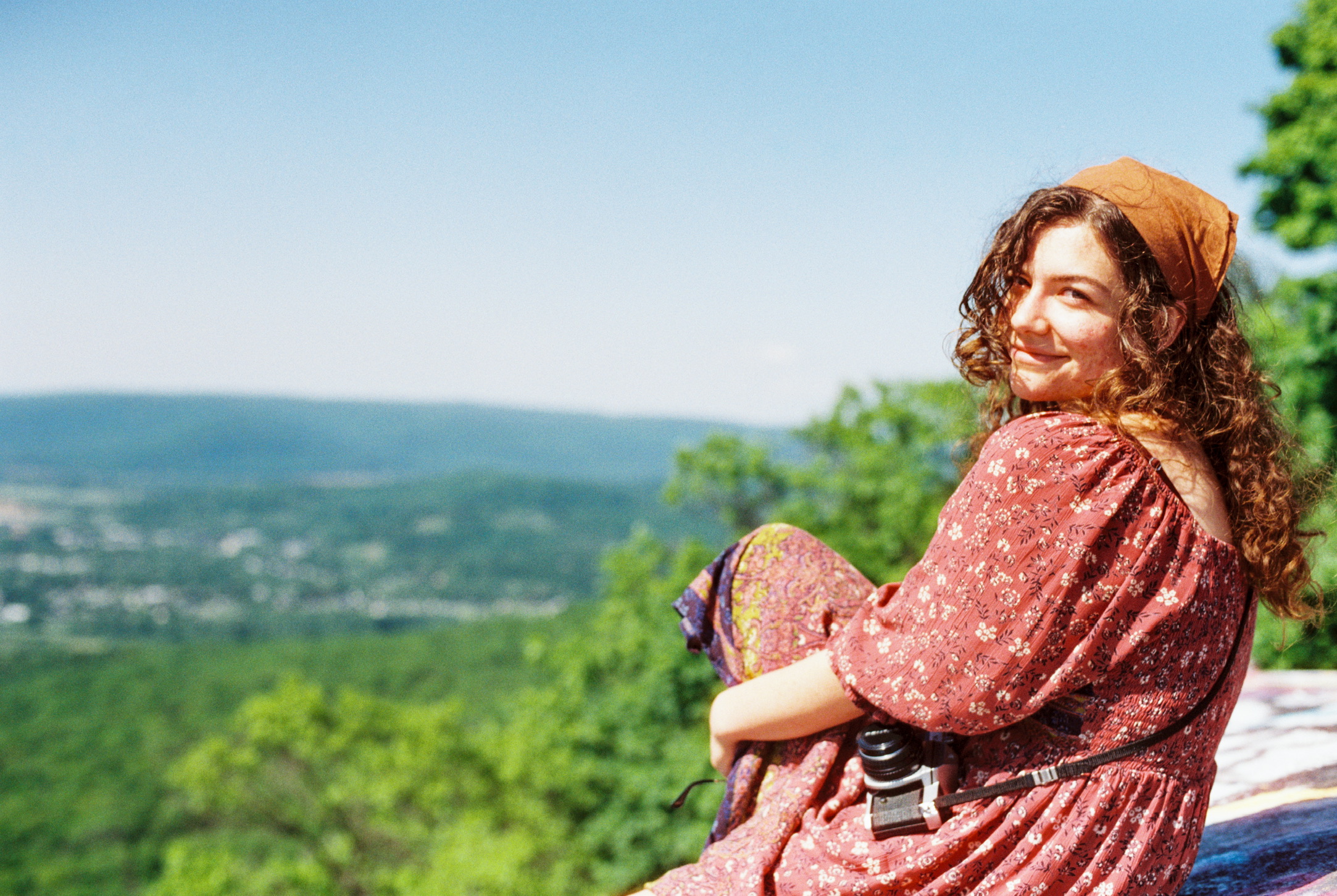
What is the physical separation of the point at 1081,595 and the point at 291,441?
179 m

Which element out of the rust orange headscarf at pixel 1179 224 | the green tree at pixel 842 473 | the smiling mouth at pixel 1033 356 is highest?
the rust orange headscarf at pixel 1179 224

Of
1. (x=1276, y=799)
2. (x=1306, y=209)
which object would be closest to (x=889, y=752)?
(x=1276, y=799)

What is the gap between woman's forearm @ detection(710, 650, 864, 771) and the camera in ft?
5.32

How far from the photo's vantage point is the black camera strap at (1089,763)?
1.48 m

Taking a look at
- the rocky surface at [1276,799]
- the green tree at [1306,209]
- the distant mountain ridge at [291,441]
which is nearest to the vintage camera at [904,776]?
the rocky surface at [1276,799]

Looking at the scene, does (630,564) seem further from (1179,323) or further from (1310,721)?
(1179,323)

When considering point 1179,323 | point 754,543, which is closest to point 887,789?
point 754,543

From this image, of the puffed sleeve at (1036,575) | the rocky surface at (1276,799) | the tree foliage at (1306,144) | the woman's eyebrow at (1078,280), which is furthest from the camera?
the tree foliage at (1306,144)

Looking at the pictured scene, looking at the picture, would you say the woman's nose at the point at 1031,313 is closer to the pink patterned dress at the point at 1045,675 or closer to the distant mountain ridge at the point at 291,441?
the pink patterned dress at the point at 1045,675

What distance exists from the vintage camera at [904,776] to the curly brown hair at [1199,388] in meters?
0.57

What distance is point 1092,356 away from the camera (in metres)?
1.54

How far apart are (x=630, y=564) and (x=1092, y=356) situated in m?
14.6

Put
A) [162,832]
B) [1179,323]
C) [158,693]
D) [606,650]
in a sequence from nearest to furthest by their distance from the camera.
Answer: [1179,323] < [606,650] < [162,832] < [158,693]

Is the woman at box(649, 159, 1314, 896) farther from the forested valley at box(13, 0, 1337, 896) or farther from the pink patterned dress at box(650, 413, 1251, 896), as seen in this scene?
the forested valley at box(13, 0, 1337, 896)
